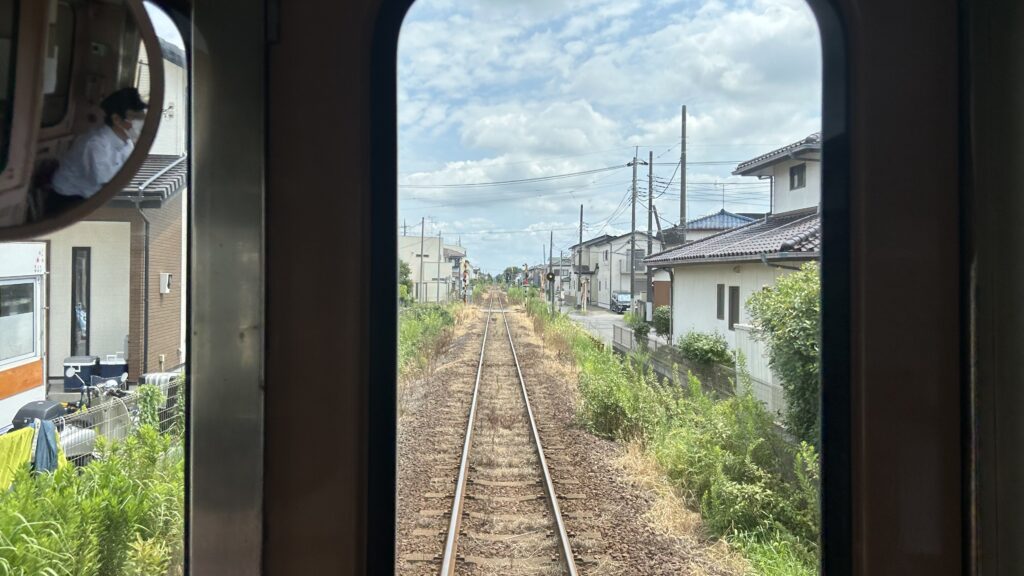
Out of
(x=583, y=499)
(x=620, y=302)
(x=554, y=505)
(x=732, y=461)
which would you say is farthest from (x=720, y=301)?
(x=620, y=302)

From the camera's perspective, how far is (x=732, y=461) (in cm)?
450

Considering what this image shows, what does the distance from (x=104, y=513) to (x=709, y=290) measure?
9353 mm

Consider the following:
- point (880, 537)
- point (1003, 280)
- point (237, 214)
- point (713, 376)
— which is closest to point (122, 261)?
point (237, 214)

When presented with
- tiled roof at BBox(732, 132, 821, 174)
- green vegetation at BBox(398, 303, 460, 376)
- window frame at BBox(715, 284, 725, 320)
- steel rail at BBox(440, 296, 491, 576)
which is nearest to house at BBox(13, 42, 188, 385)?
steel rail at BBox(440, 296, 491, 576)

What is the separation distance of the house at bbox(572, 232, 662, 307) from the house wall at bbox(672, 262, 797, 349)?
60.9ft

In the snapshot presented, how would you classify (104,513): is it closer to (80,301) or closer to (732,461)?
(80,301)

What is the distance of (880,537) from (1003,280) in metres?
0.58

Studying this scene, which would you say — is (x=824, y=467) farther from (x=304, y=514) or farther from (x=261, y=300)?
(x=261, y=300)

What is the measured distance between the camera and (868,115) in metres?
1.29

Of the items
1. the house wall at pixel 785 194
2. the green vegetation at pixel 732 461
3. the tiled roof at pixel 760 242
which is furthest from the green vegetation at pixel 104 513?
the house wall at pixel 785 194

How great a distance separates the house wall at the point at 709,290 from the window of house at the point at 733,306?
0.08m

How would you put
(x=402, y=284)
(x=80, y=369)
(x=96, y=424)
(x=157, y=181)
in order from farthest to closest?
(x=402, y=284) → (x=96, y=424) → (x=80, y=369) → (x=157, y=181)

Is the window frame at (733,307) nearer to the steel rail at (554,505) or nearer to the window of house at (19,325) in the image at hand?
the steel rail at (554,505)

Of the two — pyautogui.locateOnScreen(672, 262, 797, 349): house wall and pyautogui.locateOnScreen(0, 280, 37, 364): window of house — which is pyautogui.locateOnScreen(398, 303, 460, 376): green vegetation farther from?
pyautogui.locateOnScreen(0, 280, 37, 364): window of house
